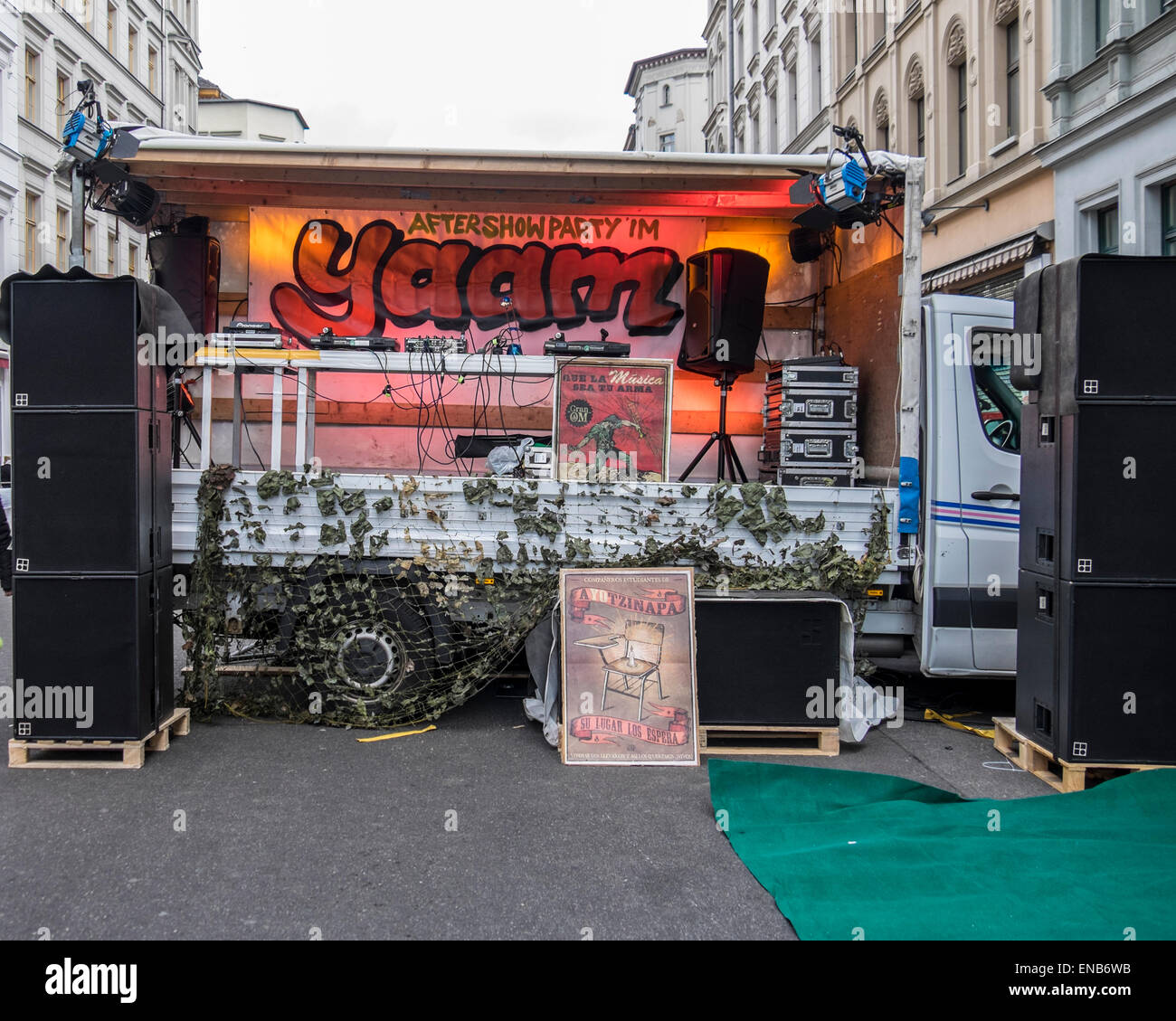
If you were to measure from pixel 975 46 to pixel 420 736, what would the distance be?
1485cm

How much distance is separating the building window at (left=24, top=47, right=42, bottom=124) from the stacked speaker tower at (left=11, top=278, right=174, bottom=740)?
23.5 metres

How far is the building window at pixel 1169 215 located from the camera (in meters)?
10.7

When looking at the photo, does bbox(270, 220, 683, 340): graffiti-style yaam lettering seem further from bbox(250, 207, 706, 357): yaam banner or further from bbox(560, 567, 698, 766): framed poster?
bbox(560, 567, 698, 766): framed poster

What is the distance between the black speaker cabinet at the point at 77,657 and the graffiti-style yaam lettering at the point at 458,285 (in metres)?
3.33

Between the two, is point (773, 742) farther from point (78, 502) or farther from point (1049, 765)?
point (78, 502)

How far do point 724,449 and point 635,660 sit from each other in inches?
103

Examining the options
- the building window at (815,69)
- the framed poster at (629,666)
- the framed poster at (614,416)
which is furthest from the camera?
the building window at (815,69)

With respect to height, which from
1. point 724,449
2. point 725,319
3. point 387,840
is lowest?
point 387,840

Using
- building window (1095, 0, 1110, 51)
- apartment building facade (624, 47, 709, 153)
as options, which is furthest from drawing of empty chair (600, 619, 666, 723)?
apartment building facade (624, 47, 709, 153)

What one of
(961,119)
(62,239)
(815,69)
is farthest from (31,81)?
(961,119)

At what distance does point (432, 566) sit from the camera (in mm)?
4961

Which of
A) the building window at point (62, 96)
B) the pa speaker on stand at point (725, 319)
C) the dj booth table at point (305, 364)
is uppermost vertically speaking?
the building window at point (62, 96)

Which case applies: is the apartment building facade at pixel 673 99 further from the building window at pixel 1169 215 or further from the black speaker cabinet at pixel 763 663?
the black speaker cabinet at pixel 763 663

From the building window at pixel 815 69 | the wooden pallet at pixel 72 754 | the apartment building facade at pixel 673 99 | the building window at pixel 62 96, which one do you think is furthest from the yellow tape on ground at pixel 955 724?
the apartment building facade at pixel 673 99
